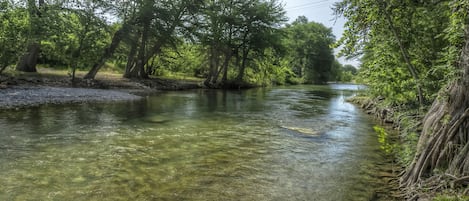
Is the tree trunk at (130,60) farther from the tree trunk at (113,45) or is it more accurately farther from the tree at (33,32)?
the tree at (33,32)

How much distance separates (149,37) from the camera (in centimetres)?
3241

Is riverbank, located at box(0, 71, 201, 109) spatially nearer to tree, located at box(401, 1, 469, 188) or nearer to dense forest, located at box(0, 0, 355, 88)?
dense forest, located at box(0, 0, 355, 88)

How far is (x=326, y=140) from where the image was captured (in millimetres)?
10703

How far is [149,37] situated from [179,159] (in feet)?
88.3

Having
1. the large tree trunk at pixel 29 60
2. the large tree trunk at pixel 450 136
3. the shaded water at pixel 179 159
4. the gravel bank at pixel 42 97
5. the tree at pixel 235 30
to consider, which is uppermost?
the tree at pixel 235 30

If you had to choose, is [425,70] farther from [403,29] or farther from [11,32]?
[11,32]

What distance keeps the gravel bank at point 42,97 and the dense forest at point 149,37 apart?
207 centimetres

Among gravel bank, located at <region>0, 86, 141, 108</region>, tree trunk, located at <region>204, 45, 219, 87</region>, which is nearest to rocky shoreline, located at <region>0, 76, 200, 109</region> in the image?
gravel bank, located at <region>0, 86, 141, 108</region>

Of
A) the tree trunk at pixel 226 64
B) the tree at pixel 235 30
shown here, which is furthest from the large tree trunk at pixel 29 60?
the tree trunk at pixel 226 64

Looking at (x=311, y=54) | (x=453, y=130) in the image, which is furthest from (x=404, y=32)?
(x=311, y=54)

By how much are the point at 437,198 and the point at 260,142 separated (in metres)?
5.92

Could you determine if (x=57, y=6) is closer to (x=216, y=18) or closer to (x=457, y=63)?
(x=216, y=18)

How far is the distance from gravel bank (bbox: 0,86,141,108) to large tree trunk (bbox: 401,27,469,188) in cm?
1663

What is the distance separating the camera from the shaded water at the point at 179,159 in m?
5.80
